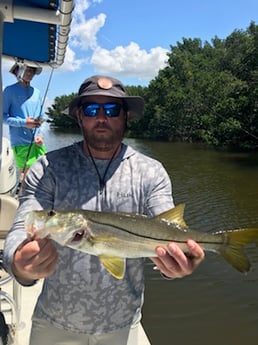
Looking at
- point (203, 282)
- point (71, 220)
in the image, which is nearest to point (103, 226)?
point (71, 220)

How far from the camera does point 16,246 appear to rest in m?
2.06

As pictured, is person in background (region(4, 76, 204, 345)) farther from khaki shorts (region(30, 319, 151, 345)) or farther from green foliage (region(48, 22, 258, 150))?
green foliage (region(48, 22, 258, 150))

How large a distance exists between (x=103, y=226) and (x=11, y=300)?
2.04 m

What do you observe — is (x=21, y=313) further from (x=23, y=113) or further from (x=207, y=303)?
(x=207, y=303)

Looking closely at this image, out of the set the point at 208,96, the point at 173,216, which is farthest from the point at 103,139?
the point at 208,96

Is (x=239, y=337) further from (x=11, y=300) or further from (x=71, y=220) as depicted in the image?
(x=71, y=220)

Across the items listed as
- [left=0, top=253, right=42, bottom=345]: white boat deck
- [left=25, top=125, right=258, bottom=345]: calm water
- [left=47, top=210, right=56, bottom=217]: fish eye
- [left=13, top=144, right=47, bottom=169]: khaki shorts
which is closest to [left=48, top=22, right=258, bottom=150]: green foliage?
[left=25, top=125, right=258, bottom=345]: calm water

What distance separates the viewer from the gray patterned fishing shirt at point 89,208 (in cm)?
236

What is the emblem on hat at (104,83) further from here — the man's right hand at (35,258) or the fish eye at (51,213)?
the man's right hand at (35,258)

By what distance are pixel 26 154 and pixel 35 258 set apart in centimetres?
487

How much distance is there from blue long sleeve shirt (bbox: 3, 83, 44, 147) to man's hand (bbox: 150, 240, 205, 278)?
4.35 metres

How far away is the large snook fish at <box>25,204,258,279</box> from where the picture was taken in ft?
6.18

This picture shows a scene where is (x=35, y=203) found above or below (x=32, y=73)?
below

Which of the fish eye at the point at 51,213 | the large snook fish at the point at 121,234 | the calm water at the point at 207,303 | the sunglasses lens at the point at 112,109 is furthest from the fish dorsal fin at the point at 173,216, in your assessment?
the calm water at the point at 207,303
